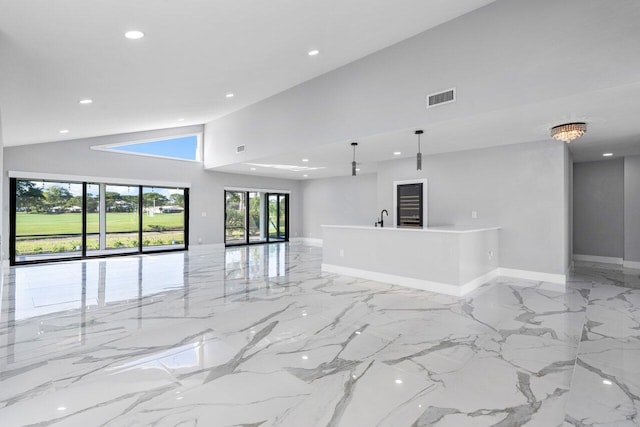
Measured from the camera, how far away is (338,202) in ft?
38.2

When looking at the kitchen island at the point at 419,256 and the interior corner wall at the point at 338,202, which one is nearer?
the kitchen island at the point at 419,256

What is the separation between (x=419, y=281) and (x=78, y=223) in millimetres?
8078

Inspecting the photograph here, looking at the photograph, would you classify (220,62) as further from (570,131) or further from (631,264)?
(631,264)

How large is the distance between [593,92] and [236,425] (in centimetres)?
435

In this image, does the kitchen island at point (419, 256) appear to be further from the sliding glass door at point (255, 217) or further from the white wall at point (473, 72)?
the sliding glass door at point (255, 217)

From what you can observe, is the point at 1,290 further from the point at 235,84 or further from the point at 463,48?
the point at 463,48

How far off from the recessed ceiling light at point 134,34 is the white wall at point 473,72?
3.29m

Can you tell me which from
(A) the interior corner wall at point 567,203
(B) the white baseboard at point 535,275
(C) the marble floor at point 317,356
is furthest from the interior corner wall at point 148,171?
(A) the interior corner wall at point 567,203

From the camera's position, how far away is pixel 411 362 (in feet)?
8.61

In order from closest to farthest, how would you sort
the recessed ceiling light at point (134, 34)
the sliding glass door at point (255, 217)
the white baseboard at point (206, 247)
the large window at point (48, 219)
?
1. the recessed ceiling light at point (134, 34)
2. the large window at point (48, 219)
3. the white baseboard at point (206, 247)
4. the sliding glass door at point (255, 217)

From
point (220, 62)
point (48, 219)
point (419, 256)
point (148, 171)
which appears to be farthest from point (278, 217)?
point (220, 62)

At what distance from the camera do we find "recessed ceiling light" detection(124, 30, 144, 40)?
3.09 meters

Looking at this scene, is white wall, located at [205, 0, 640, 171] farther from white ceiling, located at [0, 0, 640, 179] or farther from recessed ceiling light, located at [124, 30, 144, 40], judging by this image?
recessed ceiling light, located at [124, 30, 144, 40]

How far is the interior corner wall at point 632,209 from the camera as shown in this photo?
7.04 meters
